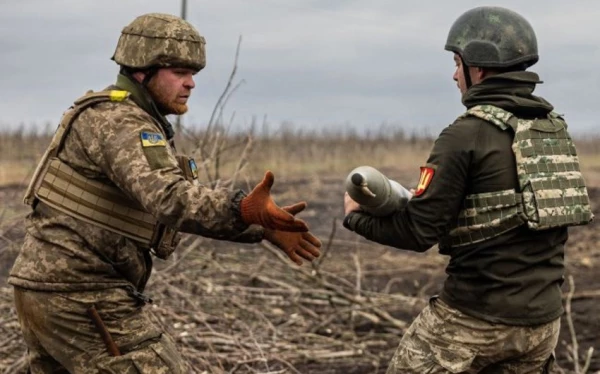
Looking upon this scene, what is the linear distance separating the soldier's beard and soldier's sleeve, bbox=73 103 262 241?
22 centimetres

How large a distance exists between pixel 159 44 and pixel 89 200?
0.76 m

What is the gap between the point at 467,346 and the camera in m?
4.82

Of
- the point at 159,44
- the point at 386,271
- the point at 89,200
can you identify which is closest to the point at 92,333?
the point at 89,200

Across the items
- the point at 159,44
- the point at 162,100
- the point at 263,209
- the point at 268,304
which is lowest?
the point at 268,304

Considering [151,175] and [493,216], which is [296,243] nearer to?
[151,175]

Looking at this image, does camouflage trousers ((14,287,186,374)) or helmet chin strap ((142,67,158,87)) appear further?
helmet chin strap ((142,67,158,87))

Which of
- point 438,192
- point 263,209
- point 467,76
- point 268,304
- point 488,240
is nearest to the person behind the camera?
point 263,209

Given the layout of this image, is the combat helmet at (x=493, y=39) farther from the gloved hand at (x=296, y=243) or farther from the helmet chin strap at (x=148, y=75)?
the helmet chin strap at (x=148, y=75)

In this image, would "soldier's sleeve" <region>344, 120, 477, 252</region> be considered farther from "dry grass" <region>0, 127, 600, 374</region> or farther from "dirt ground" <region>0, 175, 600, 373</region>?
"dirt ground" <region>0, 175, 600, 373</region>

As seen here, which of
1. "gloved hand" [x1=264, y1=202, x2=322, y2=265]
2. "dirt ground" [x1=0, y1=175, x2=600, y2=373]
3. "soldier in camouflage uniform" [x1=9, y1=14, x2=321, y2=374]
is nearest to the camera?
"gloved hand" [x1=264, y1=202, x2=322, y2=265]

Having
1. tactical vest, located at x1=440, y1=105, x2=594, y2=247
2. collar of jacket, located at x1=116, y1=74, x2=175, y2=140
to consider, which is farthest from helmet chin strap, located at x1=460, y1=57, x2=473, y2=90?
collar of jacket, located at x1=116, y1=74, x2=175, y2=140

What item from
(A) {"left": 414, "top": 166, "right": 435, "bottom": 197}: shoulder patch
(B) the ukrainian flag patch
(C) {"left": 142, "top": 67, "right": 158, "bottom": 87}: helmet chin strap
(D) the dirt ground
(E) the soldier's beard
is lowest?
(D) the dirt ground

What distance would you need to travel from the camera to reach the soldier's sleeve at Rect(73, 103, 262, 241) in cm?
426

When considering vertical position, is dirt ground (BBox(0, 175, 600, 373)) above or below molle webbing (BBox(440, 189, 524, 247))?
below
